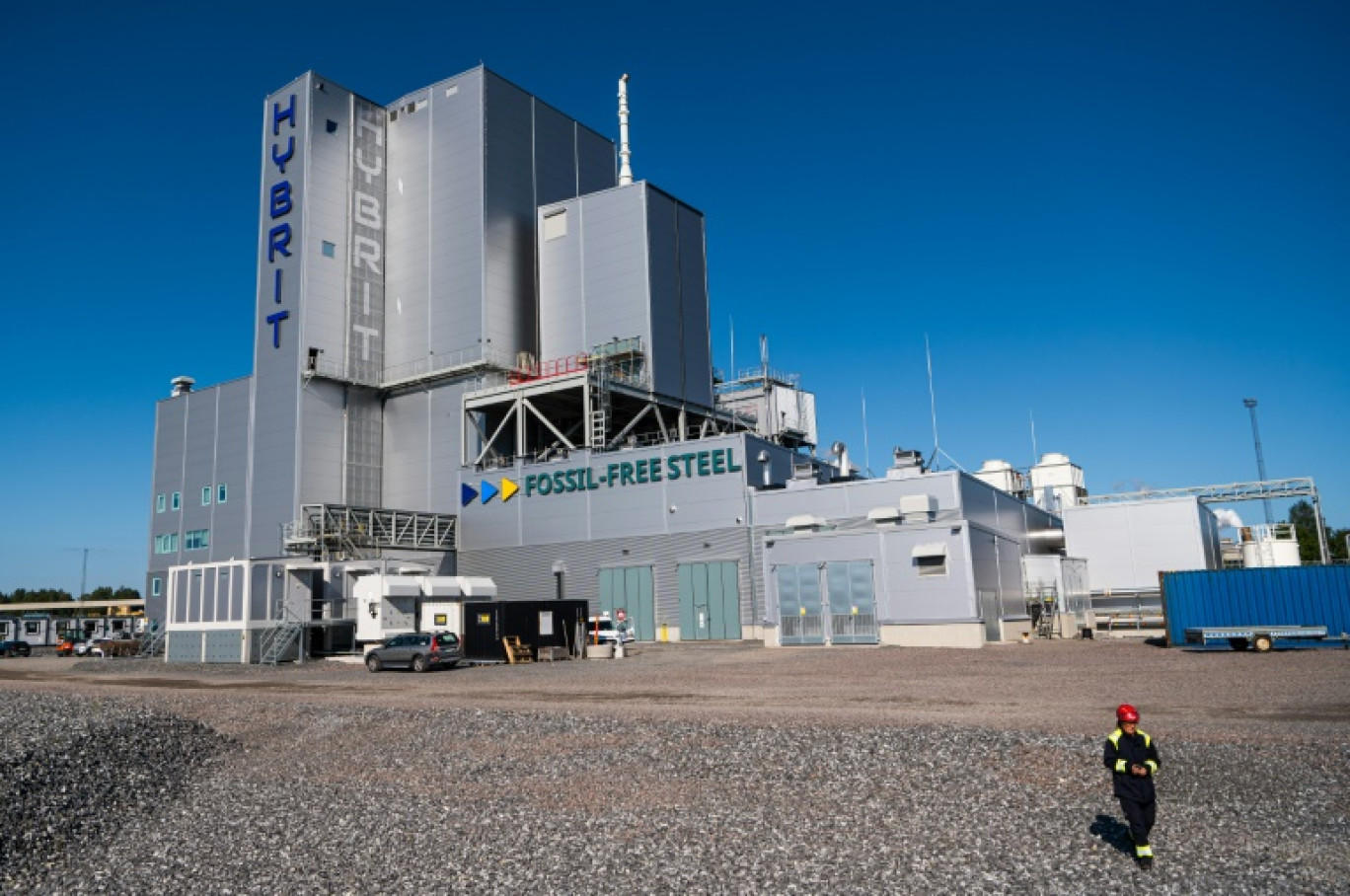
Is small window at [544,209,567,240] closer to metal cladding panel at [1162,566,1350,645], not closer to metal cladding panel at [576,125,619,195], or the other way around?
metal cladding panel at [576,125,619,195]

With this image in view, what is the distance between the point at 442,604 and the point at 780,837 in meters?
31.6

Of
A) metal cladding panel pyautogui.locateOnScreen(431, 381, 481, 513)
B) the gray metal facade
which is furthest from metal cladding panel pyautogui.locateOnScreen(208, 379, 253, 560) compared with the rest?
the gray metal facade

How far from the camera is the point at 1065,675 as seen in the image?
26.3 m

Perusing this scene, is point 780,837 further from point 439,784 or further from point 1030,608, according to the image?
point 1030,608

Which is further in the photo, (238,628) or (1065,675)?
(238,628)

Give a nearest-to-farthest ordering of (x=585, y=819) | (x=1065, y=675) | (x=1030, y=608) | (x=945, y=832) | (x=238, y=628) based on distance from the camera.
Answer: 1. (x=945, y=832)
2. (x=585, y=819)
3. (x=1065, y=675)
4. (x=238, y=628)
5. (x=1030, y=608)

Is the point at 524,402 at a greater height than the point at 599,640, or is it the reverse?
the point at 524,402

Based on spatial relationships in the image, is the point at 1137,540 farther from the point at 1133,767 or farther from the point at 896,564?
the point at 1133,767

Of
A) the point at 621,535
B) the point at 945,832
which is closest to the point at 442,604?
the point at 621,535

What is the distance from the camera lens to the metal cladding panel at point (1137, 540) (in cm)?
5456

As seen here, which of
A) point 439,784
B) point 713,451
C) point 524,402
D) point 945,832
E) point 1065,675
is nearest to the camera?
point 945,832

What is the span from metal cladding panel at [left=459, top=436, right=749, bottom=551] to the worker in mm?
38976

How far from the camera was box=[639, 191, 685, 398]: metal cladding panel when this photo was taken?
58.0 meters

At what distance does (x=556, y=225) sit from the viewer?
6134 centimetres
